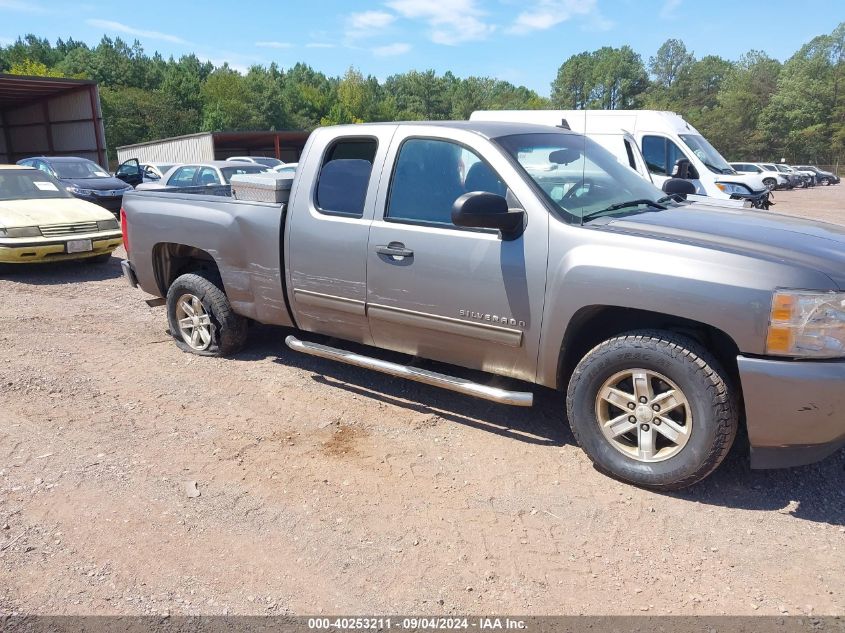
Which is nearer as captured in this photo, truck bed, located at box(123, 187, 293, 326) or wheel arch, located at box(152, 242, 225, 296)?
truck bed, located at box(123, 187, 293, 326)

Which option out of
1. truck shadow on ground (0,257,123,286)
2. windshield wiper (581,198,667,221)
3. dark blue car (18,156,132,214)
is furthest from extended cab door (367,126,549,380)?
dark blue car (18,156,132,214)

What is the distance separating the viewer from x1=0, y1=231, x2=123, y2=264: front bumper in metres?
8.71

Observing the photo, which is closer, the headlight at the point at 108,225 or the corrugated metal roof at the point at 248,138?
the headlight at the point at 108,225

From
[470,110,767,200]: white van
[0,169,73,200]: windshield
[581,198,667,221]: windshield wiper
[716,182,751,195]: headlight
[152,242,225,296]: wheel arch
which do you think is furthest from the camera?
[716,182,751,195]: headlight

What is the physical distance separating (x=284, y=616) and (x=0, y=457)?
94.4 inches

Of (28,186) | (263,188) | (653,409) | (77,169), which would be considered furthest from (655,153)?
(77,169)

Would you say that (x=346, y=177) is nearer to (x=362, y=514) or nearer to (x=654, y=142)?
(x=362, y=514)

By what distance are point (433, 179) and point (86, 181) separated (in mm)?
13774

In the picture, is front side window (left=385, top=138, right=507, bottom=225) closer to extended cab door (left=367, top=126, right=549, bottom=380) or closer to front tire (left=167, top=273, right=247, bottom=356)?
extended cab door (left=367, top=126, right=549, bottom=380)

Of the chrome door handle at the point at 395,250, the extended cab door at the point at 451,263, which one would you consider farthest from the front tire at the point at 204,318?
the chrome door handle at the point at 395,250

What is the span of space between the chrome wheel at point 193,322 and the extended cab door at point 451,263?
73.2 inches

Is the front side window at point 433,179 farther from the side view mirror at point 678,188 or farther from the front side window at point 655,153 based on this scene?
the front side window at point 655,153

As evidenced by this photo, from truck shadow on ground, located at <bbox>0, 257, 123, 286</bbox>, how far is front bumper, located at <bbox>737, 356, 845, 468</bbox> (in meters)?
8.58

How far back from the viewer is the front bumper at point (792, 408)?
2965 mm
